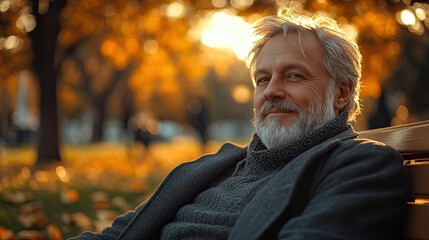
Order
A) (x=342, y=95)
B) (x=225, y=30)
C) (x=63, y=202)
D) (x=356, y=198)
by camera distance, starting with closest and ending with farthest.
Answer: (x=356, y=198) < (x=342, y=95) < (x=63, y=202) < (x=225, y=30)

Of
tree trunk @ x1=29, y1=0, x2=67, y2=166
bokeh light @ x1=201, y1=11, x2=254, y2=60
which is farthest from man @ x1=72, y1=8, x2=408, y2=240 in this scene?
tree trunk @ x1=29, y1=0, x2=67, y2=166

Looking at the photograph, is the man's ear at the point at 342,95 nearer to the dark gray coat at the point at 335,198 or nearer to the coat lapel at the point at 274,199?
the dark gray coat at the point at 335,198

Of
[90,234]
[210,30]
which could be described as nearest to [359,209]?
[90,234]

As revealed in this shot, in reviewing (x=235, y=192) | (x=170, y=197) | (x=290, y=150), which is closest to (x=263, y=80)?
(x=290, y=150)

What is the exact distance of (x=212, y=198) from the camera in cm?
310

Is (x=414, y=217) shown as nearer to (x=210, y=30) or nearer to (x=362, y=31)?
(x=362, y=31)

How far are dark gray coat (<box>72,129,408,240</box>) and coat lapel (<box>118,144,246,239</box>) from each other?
73cm

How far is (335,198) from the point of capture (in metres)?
2.33

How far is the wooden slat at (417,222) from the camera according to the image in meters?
2.41

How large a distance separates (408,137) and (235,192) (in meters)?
0.76

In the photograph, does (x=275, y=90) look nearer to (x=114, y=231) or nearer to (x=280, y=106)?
(x=280, y=106)

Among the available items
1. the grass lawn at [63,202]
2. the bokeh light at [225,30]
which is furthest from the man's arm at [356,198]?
the bokeh light at [225,30]

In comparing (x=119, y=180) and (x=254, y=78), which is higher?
(x=254, y=78)

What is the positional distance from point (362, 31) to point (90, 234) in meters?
9.40
